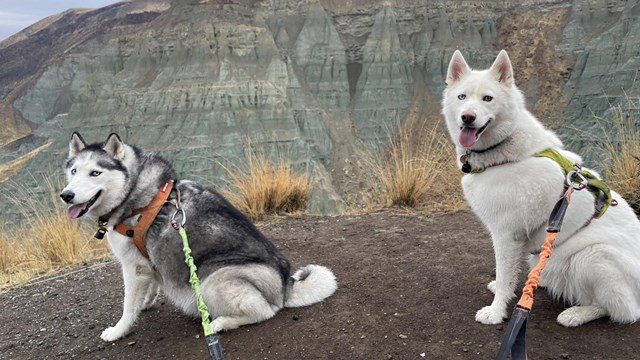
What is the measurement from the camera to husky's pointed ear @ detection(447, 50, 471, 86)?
3383 millimetres

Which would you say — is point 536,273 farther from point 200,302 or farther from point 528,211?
point 200,302

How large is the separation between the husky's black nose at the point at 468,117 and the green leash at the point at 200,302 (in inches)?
79.5

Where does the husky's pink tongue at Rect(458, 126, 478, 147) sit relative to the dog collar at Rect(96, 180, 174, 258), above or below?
above

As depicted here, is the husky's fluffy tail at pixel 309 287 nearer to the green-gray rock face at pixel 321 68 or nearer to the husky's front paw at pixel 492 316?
the husky's front paw at pixel 492 316

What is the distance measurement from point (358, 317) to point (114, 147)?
7.87ft

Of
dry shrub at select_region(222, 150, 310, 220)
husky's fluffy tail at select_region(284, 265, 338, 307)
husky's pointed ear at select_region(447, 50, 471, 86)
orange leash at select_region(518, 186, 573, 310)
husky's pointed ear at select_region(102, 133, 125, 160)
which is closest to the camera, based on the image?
orange leash at select_region(518, 186, 573, 310)

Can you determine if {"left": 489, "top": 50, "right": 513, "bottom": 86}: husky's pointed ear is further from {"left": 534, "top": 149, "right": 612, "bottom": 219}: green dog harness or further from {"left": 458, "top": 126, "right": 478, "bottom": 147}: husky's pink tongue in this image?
{"left": 534, "top": 149, "right": 612, "bottom": 219}: green dog harness

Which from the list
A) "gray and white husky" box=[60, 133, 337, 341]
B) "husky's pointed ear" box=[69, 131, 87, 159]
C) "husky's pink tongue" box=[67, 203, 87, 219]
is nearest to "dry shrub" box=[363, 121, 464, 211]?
"gray and white husky" box=[60, 133, 337, 341]

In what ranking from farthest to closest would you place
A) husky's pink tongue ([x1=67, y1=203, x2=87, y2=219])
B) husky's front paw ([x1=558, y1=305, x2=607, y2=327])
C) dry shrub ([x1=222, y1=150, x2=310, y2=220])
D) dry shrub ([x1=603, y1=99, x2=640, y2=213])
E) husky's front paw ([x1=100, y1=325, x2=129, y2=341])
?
1. dry shrub ([x1=222, y1=150, x2=310, y2=220])
2. dry shrub ([x1=603, y1=99, x2=640, y2=213])
3. husky's front paw ([x1=100, y1=325, x2=129, y2=341])
4. husky's pink tongue ([x1=67, y1=203, x2=87, y2=219])
5. husky's front paw ([x1=558, y1=305, x2=607, y2=327])

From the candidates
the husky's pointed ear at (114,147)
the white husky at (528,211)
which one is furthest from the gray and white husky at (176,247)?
the white husky at (528,211)

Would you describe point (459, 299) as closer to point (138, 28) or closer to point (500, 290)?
point (500, 290)

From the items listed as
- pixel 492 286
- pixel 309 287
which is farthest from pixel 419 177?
pixel 309 287

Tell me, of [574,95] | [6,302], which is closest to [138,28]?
[574,95]

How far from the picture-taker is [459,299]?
396 centimetres
